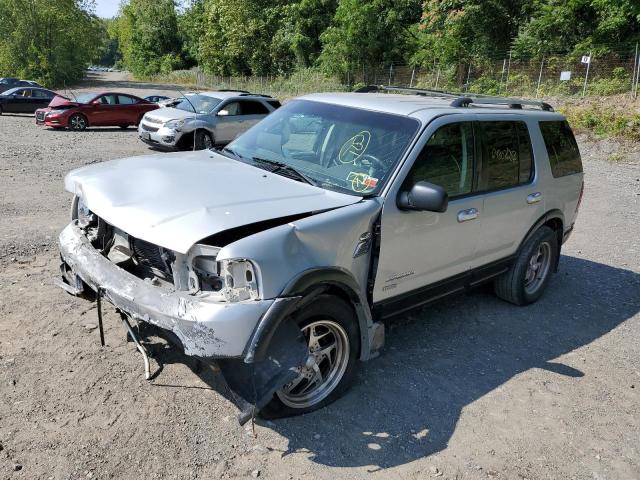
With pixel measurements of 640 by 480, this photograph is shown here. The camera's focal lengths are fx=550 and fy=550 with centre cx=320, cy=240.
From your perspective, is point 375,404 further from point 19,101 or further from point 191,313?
point 19,101

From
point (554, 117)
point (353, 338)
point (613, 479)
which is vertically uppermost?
point (554, 117)

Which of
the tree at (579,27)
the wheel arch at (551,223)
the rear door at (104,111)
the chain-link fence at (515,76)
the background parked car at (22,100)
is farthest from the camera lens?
the background parked car at (22,100)

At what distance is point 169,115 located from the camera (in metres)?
14.8

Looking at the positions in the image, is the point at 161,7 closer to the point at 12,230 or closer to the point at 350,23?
the point at 350,23

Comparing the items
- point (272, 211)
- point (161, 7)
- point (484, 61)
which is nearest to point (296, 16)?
point (484, 61)

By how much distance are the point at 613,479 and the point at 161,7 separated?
78.2 metres

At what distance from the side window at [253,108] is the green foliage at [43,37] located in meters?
40.6

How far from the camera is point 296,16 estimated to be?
45656mm

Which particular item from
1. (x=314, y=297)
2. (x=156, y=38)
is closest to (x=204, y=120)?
(x=314, y=297)

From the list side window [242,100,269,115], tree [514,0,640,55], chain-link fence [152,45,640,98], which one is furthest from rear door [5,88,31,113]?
tree [514,0,640,55]

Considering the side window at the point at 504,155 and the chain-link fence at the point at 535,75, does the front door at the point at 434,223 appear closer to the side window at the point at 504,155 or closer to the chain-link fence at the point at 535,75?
the side window at the point at 504,155

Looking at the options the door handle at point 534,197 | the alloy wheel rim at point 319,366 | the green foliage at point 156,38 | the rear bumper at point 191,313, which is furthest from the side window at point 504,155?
the green foliage at point 156,38

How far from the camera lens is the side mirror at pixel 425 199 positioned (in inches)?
139

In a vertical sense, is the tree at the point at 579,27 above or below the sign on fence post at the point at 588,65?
above
